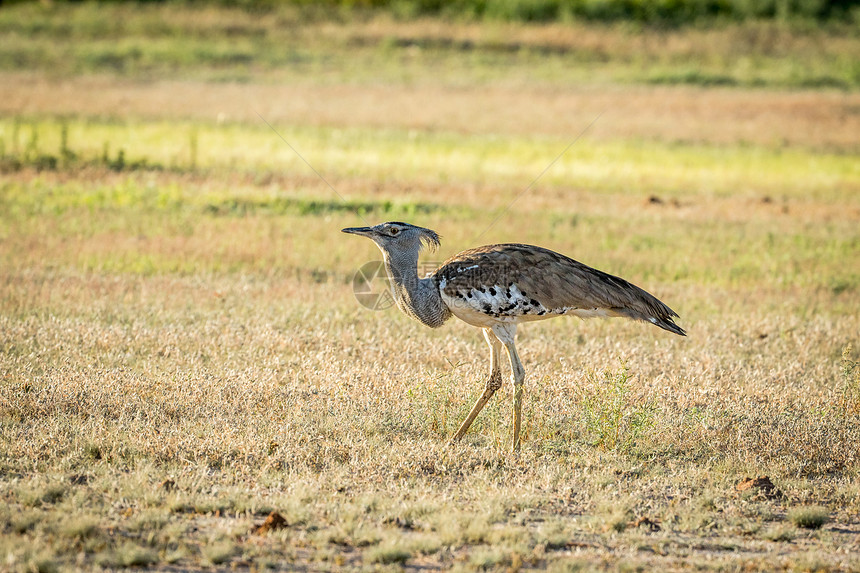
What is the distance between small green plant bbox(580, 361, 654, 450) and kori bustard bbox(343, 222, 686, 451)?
46cm

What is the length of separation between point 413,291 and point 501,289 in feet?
1.75

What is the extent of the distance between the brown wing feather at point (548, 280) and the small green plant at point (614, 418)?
0.41 m

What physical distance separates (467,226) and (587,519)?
8321 mm

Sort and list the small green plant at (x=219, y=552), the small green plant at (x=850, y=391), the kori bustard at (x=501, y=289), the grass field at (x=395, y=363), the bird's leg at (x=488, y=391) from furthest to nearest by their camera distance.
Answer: the small green plant at (x=850, y=391), the bird's leg at (x=488, y=391), the kori bustard at (x=501, y=289), the grass field at (x=395, y=363), the small green plant at (x=219, y=552)

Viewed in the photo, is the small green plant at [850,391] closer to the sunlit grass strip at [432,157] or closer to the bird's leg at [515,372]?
the bird's leg at [515,372]

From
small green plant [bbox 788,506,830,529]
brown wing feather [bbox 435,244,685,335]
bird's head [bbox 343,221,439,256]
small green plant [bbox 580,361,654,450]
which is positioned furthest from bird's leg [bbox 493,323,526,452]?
small green plant [bbox 788,506,830,529]

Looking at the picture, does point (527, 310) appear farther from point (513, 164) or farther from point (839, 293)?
point (513, 164)

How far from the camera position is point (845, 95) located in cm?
2814

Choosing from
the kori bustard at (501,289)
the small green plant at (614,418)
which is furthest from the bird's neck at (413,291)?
the small green plant at (614,418)

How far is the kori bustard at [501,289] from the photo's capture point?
249 inches

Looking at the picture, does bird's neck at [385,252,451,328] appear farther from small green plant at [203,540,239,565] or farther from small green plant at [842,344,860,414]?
small green plant at [842,344,860,414]

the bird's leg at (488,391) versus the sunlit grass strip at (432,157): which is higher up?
the bird's leg at (488,391)

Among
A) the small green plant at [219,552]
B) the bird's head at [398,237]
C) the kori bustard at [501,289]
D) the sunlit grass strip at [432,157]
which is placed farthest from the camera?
the sunlit grass strip at [432,157]

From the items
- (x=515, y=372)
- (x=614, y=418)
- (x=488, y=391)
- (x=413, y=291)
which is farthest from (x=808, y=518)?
(x=413, y=291)
